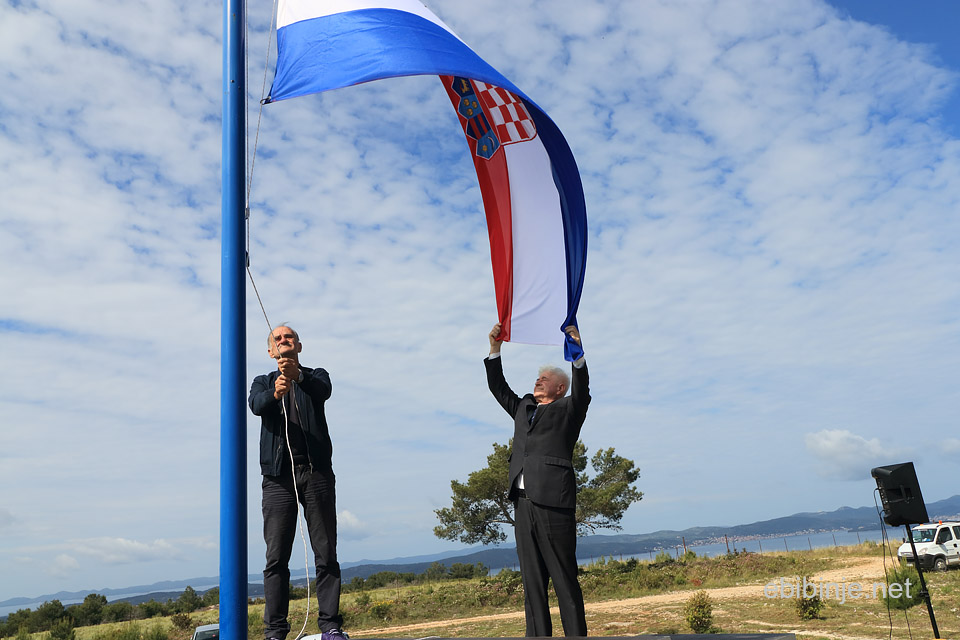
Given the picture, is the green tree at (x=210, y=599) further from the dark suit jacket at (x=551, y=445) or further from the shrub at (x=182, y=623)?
the dark suit jacket at (x=551, y=445)

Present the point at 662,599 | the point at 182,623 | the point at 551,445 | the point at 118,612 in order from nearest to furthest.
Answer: the point at 551,445 → the point at 182,623 → the point at 662,599 → the point at 118,612

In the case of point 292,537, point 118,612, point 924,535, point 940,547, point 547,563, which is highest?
point 292,537

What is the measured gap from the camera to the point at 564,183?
16.1ft

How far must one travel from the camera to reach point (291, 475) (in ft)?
12.4

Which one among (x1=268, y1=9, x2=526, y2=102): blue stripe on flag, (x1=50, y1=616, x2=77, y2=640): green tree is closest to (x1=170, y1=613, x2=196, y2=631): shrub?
(x1=50, y1=616, x2=77, y2=640): green tree

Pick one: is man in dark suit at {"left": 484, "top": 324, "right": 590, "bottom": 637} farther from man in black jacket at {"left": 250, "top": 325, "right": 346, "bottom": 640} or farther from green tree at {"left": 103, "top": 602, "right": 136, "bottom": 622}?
green tree at {"left": 103, "top": 602, "right": 136, "bottom": 622}

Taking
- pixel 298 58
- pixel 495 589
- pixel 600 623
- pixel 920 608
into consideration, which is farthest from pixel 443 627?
pixel 298 58

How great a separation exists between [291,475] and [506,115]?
9.55 ft

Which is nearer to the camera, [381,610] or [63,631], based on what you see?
[63,631]

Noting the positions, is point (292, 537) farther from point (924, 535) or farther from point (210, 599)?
point (924, 535)

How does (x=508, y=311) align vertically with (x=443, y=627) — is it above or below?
above

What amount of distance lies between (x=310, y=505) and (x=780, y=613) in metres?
12.4

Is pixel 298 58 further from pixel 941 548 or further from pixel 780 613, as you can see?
pixel 941 548

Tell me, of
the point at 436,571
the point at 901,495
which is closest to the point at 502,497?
the point at 436,571
